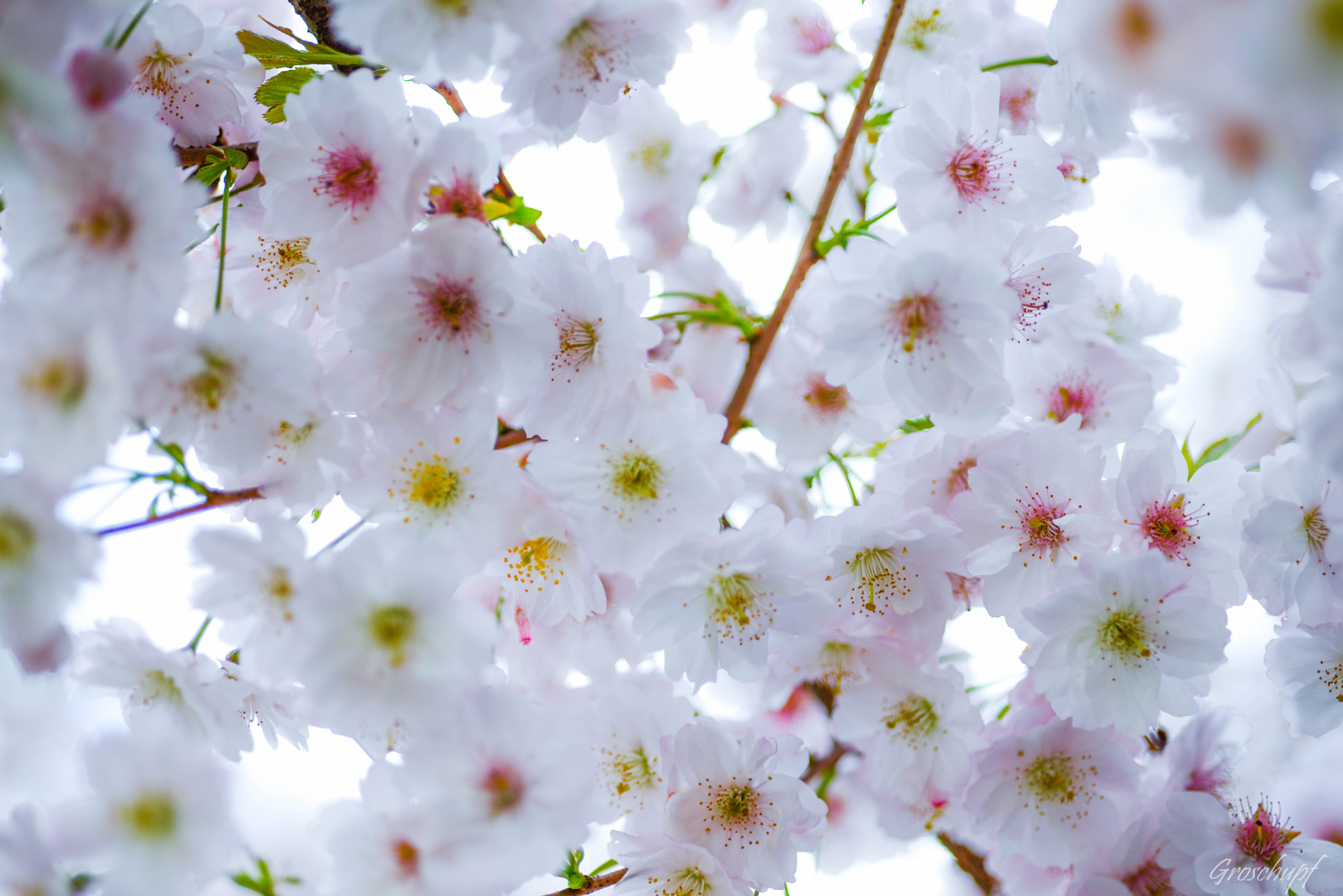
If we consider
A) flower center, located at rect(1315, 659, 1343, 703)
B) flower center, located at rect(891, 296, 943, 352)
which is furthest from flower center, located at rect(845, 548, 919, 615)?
flower center, located at rect(1315, 659, 1343, 703)

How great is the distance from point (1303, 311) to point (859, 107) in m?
0.45

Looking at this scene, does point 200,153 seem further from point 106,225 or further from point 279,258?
point 106,225

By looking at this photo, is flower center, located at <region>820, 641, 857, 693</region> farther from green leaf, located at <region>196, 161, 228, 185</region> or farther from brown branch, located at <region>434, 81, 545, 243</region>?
green leaf, located at <region>196, 161, 228, 185</region>

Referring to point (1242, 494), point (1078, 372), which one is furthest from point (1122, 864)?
point (1078, 372)

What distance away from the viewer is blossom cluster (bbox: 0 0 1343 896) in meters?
0.60

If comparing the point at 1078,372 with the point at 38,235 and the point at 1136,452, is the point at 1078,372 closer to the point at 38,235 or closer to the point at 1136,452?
the point at 1136,452

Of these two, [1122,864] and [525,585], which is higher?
[525,585]

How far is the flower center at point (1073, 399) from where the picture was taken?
98 cm

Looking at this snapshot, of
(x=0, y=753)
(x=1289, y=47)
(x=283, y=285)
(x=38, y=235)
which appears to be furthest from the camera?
(x=0, y=753)

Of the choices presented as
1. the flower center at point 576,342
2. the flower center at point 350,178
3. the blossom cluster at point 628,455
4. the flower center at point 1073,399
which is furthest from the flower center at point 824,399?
the flower center at point 350,178

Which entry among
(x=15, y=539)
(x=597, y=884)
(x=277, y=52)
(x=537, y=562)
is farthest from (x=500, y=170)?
(x=597, y=884)

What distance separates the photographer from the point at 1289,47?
1.44ft

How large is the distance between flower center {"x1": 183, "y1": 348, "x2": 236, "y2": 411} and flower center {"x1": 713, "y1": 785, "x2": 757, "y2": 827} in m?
0.60

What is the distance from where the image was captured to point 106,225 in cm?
63
